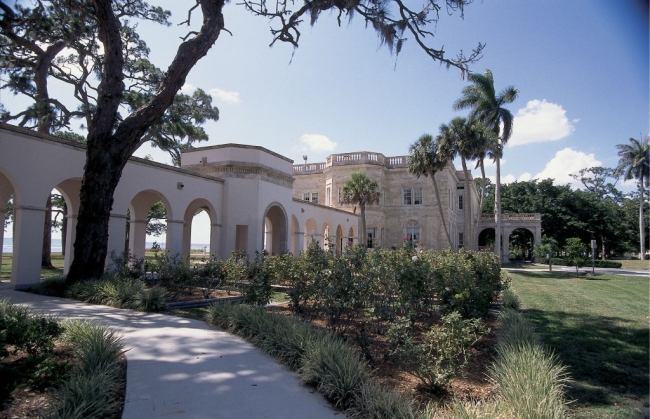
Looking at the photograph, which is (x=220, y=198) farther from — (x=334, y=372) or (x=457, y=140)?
(x=457, y=140)

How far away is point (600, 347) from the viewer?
627cm

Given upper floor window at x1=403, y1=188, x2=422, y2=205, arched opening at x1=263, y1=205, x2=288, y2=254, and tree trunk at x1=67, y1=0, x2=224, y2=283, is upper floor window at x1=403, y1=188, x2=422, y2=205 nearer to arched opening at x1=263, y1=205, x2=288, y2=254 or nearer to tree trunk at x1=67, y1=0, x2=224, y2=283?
arched opening at x1=263, y1=205, x2=288, y2=254

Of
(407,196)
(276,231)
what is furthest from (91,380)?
(407,196)

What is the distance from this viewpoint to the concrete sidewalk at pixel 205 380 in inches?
143

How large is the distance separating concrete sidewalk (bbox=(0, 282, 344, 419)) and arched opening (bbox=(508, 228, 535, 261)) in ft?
167

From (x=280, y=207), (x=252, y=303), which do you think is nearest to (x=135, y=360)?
(x=252, y=303)

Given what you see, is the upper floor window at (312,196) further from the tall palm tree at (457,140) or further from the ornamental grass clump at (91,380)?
the ornamental grass clump at (91,380)

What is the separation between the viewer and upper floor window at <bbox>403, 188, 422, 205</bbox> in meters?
37.1

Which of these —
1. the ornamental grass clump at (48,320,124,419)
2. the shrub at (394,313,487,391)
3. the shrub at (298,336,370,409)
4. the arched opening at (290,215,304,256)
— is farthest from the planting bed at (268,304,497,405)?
the arched opening at (290,215,304,256)

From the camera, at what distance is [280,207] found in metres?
20.4

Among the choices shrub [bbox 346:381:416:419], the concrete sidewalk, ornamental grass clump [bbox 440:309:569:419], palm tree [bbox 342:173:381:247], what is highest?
palm tree [bbox 342:173:381:247]

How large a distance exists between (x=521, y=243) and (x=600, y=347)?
182ft

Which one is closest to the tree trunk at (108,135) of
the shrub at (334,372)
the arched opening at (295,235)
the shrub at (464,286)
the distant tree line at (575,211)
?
the shrub at (334,372)

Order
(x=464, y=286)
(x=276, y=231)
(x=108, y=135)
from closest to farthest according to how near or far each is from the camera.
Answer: (x=464, y=286)
(x=108, y=135)
(x=276, y=231)
